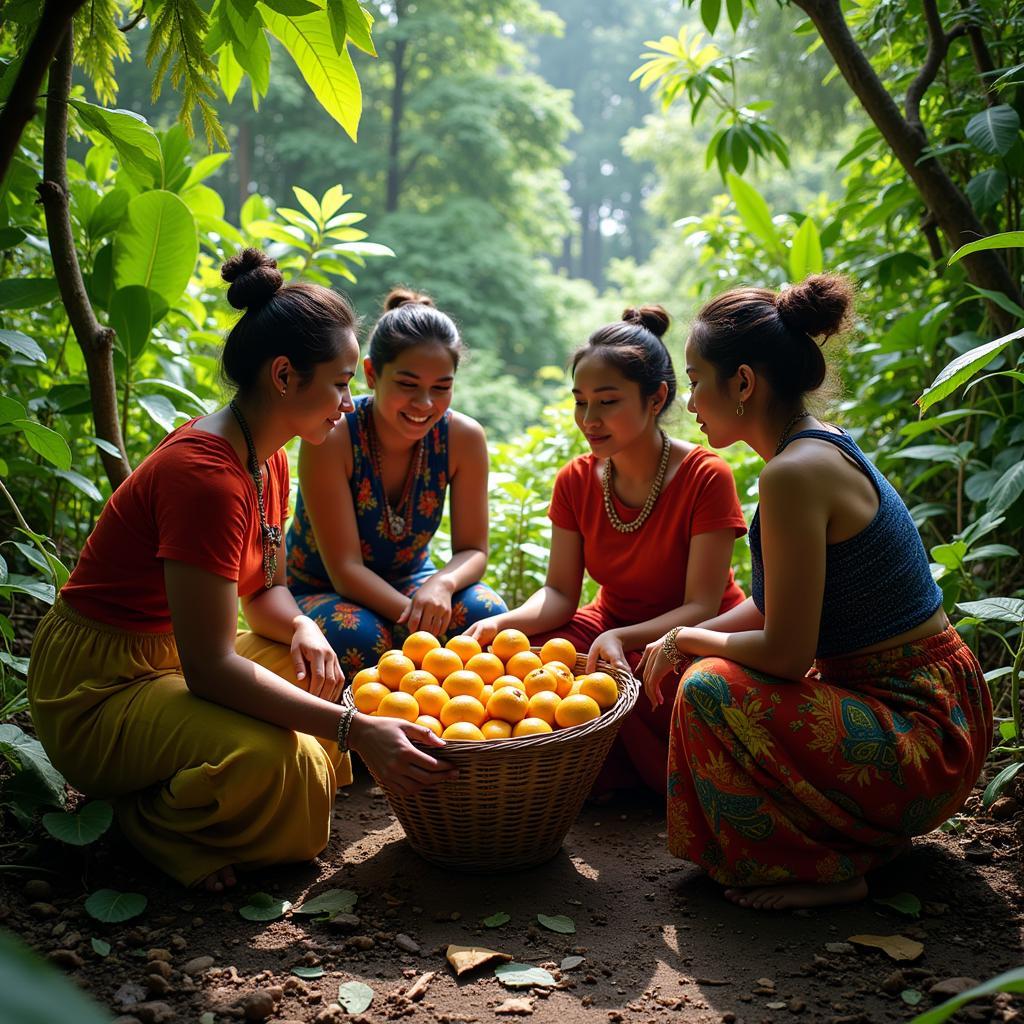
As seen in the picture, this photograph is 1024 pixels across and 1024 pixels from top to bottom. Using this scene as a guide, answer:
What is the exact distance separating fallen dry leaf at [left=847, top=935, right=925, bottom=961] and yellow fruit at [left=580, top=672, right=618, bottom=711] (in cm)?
65

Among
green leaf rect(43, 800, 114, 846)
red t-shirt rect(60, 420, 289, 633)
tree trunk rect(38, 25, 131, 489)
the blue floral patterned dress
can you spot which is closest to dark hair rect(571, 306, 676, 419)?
the blue floral patterned dress

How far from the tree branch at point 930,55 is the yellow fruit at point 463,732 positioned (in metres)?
2.12

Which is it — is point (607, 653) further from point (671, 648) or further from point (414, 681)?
point (414, 681)

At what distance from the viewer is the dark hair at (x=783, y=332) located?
2.00 m

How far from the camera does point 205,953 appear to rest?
1757mm

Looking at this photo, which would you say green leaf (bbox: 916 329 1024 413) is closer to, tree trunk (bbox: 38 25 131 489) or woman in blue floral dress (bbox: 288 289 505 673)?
woman in blue floral dress (bbox: 288 289 505 673)

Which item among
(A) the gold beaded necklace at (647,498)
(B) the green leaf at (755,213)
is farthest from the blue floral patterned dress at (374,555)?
(B) the green leaf at (755,213)

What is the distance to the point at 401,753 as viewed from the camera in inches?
71.9

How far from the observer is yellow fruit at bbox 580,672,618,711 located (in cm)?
210

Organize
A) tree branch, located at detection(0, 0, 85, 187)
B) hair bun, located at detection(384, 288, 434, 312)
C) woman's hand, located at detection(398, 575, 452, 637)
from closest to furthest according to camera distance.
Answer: tree branch, located at detection(0, 0, 85, 187)
woman's hand, located at detection(398, 575, 452, 637)
hair bun, located at detection(384, 288, 434, 312)

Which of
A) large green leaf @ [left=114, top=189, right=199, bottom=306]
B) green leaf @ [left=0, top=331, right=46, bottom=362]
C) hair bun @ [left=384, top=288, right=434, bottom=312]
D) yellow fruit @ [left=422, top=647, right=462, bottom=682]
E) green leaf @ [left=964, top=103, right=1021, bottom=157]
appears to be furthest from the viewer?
hair bun @ [left=384, top=288, right=434, bottom=312]

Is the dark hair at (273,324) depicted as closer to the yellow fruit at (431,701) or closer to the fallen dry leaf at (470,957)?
the yellow fruit at (431,701)

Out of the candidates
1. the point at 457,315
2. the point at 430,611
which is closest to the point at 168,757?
the point at 430,611

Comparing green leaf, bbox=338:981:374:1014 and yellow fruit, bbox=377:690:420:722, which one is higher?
yellow fruit, bbox=377:690:420:722
